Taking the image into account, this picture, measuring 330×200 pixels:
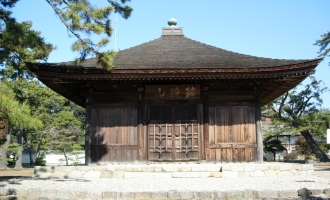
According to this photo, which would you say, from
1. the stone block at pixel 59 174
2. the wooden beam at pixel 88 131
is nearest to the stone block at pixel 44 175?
the stone block at pixel 59 174

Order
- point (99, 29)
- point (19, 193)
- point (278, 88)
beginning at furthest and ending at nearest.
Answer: point (278, 88) → point (99, 29) → point (19, 193)

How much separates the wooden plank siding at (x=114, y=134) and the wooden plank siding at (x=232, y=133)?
3.16 m

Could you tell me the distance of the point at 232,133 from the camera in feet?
46.1

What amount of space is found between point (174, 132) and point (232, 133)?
2.35 metres

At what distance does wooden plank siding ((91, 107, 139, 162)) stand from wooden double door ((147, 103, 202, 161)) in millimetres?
687

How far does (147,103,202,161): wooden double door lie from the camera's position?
13.9m

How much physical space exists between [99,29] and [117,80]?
3355 mm

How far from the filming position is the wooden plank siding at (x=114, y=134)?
549 inches

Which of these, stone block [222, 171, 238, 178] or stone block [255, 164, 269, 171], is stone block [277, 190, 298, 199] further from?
stone block [255, 164, 269, 171]

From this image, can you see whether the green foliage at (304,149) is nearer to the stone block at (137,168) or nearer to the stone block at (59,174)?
the stone block at (137,168)

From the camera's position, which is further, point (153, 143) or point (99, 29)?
point (153, 143)

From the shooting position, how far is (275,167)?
41.3 feet

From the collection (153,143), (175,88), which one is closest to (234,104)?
(175,88)

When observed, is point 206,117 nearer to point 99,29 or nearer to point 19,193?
point 99,29
